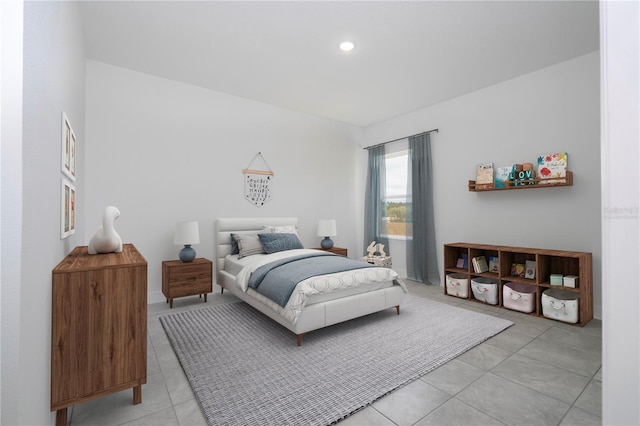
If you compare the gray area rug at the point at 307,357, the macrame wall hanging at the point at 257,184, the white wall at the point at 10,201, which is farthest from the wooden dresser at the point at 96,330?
the macrame wall hanging at the point at 257,184

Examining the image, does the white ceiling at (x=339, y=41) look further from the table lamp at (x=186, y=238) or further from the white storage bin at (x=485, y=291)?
the white storage bin at (x=485, y=291)

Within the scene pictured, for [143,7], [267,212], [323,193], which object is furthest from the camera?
[323,193]

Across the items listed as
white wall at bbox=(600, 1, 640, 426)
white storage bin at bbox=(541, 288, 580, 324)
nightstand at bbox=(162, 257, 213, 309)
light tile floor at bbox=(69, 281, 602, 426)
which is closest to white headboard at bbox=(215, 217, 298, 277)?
nightstand at bbox=(162, 257, 213, 309)

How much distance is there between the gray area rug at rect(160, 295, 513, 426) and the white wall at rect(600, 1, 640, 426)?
4.07ft

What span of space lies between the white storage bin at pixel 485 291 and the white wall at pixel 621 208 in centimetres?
307

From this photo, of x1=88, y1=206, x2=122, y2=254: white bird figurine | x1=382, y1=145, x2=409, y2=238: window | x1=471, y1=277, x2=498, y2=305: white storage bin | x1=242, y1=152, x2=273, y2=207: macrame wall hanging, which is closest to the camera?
x1=88, y1=206, x2=122, y2=254: white bird figurine

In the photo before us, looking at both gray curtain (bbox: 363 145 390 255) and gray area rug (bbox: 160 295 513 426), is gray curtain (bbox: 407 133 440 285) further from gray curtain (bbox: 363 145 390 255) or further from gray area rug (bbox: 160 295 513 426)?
gray area rug (bbox: 160 295 513 426)

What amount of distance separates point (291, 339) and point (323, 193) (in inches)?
124

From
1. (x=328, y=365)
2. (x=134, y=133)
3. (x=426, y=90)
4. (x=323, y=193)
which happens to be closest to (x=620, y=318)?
(x=328, y=365)

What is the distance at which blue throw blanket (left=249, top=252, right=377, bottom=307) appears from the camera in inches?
101

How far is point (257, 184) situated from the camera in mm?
4555

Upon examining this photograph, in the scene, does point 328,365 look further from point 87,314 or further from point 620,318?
point 620,318

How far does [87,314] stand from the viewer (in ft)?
5.07

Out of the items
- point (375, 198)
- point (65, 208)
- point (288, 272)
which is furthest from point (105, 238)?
point (375, 198)
